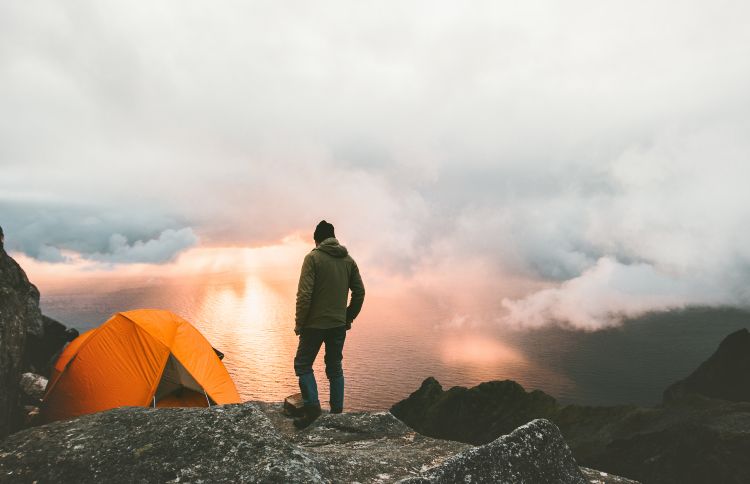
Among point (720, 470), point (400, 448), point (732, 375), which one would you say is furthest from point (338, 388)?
point (732, 375)

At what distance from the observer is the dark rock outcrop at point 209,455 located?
10.8ft

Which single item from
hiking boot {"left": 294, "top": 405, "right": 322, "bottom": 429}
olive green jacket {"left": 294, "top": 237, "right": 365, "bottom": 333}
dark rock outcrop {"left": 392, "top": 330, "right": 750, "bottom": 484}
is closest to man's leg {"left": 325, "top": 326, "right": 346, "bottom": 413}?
olive green jacket {"left": 294, "top": 237, "right": 365, "bottom": 333}

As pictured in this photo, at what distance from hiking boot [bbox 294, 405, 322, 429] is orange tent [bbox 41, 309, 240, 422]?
4.11 m

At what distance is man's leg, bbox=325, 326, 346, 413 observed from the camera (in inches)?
317

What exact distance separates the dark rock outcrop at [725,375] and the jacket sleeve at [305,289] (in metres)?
140

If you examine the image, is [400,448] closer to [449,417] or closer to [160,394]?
[160,394]

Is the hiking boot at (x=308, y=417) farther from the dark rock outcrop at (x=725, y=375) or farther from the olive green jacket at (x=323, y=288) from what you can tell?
the dark rock outcrop at (x=725, y=375)

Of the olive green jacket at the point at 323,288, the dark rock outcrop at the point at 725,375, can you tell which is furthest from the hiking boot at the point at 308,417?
the dark rock outcrop at the point at 725,375

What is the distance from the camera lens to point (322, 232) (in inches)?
328

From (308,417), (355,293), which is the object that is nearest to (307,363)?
(308,417)

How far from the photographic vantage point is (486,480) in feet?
10.5

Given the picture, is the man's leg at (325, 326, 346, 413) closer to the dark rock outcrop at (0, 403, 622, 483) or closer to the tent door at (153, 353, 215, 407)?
the dark rock outcrop at (0, 403, 622, 483)

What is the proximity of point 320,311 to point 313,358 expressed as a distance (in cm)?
107

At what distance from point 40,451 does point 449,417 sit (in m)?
131
